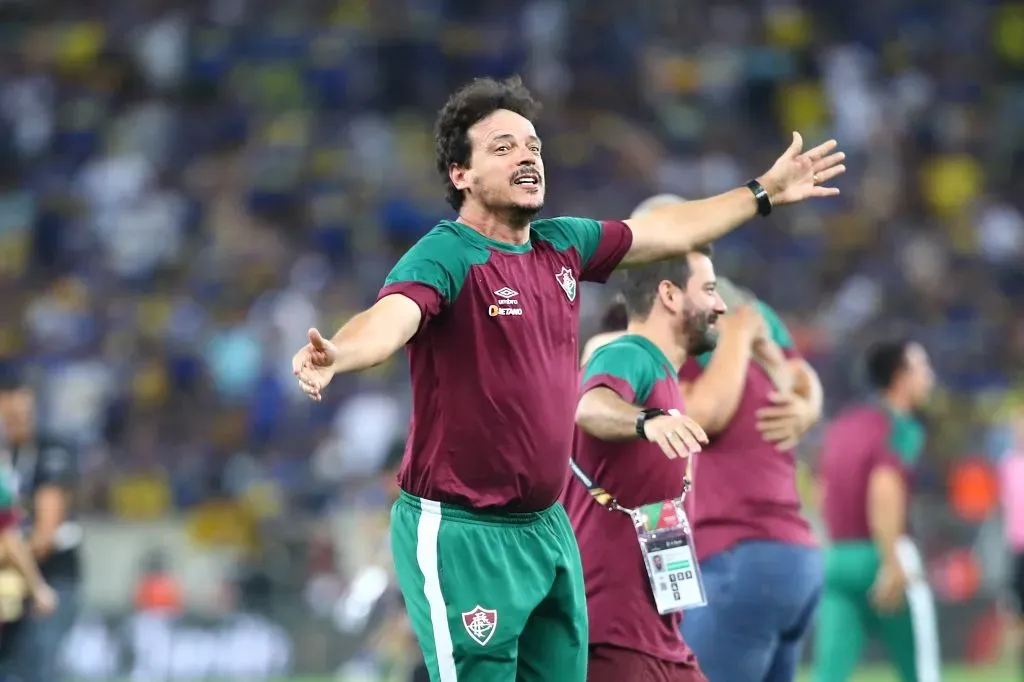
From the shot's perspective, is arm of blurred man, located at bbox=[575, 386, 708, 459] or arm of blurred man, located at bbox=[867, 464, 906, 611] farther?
arm of blurred man, located at bbox=[867, 464, 906, 611]

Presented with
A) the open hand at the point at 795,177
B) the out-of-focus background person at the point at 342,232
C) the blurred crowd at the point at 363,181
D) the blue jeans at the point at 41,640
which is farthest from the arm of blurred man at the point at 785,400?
the blurred crowd at the point at 363,181

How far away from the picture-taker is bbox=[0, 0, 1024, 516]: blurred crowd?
1647cm

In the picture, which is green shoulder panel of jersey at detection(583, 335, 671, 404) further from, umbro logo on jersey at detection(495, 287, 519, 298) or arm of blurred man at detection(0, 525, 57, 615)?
arm of blurred man at detection(0, 525, 57, 615)

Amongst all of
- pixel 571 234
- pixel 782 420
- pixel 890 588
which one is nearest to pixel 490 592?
pixel 571 234

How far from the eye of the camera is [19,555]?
30.0ft

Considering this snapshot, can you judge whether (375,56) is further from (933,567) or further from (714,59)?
(933,567)

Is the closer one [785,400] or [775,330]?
[785,400]

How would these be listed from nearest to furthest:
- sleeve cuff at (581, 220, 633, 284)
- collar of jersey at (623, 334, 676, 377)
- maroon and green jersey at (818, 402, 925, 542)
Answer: sleeve cuff at (581, 220, 633, 284) → collar of jersey at (623, 334, 676, 377) → maroon and green jersey at (818, 402, 925, 542)

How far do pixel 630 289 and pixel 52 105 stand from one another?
15.4 m

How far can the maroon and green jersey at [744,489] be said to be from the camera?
6.91m

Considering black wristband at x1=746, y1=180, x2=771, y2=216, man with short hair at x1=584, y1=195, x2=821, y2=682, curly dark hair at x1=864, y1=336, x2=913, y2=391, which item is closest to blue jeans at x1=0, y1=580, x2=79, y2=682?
man with short hair at x1=584, y1=195, x2=821, y2=682

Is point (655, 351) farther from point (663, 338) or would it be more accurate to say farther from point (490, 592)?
point (490, 592)

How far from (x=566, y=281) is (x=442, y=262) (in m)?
0.49

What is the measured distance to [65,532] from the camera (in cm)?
1047
